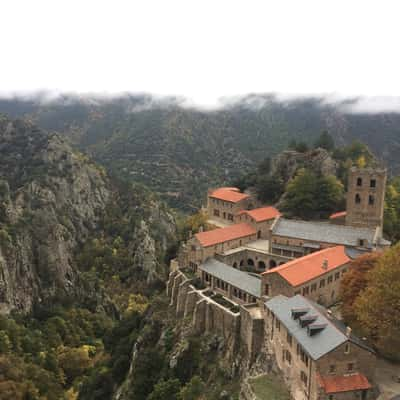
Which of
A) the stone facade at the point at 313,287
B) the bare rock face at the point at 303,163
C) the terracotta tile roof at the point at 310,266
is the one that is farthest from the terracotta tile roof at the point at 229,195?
the stone facade at the point at 313,287

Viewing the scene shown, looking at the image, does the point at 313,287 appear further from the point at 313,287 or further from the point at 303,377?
the point at 303,377

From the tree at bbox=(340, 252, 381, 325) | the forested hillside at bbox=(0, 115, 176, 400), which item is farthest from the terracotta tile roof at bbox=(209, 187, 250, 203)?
the tree at bbox=(340, 252, 381, 325)

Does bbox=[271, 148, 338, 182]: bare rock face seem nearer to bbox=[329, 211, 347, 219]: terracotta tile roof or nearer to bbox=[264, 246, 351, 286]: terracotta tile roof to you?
bbox=[329, 211, 347, 219]: terracotta tile roof

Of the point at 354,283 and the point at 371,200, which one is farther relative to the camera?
the point at 371,200

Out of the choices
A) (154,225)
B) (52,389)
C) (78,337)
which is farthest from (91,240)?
(52,389)

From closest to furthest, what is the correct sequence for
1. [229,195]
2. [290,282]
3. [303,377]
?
1. [303,377]
2. [290,282]
3. [229,195]

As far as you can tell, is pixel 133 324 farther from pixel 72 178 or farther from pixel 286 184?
pixel 72 178

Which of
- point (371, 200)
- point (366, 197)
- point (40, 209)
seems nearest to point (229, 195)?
point (366, 197)
